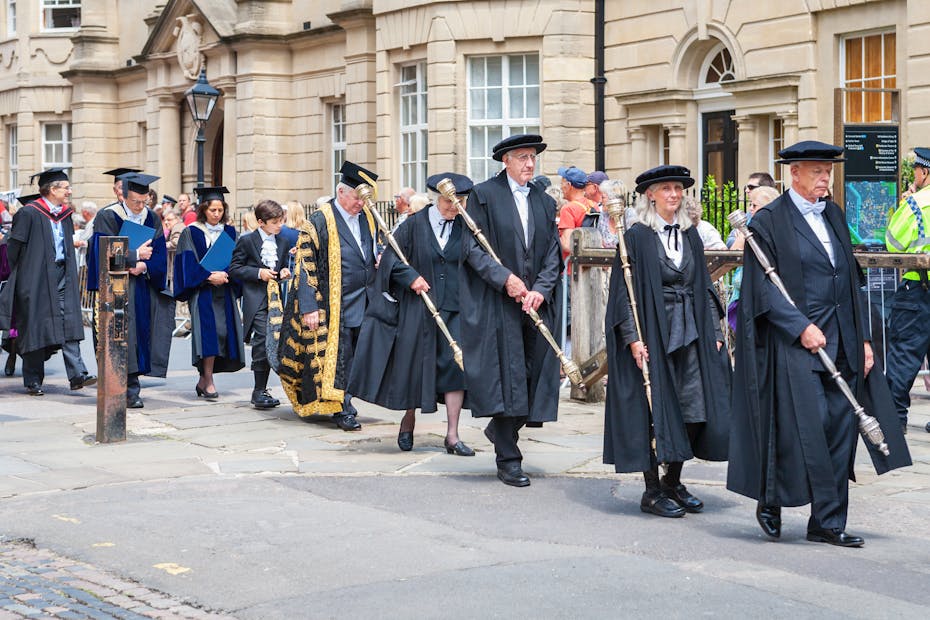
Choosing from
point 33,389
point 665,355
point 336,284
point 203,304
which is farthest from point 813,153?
point 33,389

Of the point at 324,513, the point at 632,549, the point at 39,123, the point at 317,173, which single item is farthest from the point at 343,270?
the point at 39,123

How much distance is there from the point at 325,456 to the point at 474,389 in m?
1.48

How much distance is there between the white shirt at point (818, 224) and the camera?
7.24m

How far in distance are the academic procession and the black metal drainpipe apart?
6 centimetres

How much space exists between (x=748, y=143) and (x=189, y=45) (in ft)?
42.1

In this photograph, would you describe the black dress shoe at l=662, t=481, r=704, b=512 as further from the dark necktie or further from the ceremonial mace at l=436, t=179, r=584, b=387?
the dark necktie

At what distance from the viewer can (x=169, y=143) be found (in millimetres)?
30734

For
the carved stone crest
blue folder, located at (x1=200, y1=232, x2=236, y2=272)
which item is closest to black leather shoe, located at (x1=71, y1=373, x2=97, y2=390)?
blue folder, located at (x1=200, y1=232, x2=236, y2=272)

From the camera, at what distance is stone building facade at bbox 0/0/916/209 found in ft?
61.4

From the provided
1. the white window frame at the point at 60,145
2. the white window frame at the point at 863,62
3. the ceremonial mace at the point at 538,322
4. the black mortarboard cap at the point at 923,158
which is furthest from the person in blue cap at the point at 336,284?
the white window frame at the point at 60,145

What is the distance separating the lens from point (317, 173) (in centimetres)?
2711

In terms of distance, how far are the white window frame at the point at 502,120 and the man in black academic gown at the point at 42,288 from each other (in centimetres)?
988

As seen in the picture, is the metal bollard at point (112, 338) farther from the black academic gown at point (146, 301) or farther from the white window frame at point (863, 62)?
the white window frame at point (863, 62)

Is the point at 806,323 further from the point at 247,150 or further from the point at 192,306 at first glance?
the point at 247,150
